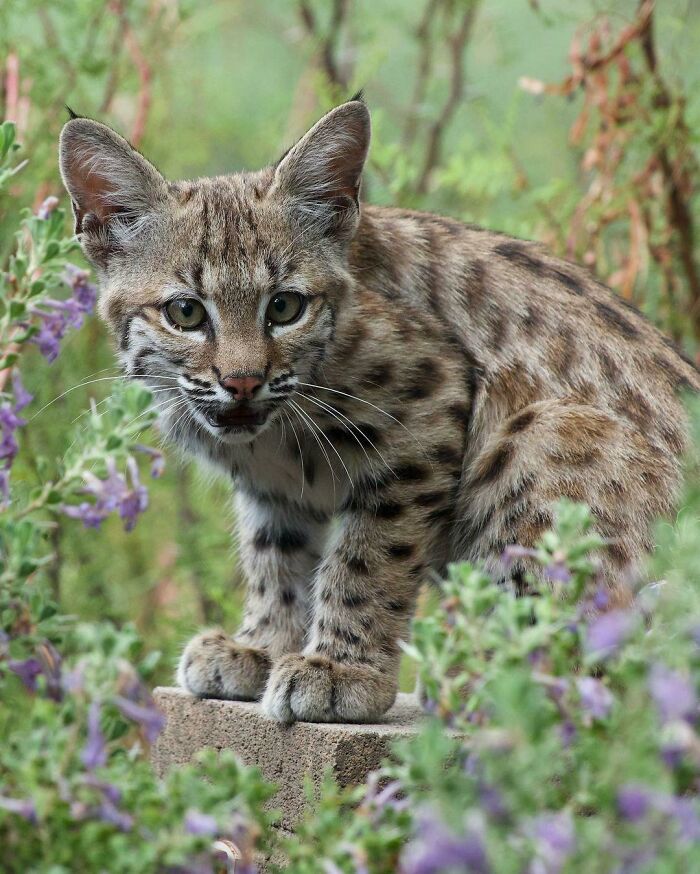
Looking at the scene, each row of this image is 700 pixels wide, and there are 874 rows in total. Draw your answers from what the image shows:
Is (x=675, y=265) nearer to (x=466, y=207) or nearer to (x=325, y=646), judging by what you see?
(x=466, y=207)

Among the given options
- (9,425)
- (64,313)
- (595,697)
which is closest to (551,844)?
(595,697)

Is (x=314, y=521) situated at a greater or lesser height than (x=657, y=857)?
lesser

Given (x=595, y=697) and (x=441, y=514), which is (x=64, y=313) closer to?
(x=595, y=697)

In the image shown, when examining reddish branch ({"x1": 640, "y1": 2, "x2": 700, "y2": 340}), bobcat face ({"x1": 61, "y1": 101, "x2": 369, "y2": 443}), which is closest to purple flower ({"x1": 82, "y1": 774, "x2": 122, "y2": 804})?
bobcat face ({"x1": 61, "y1": 101, "x2": 369, "y2": 443})

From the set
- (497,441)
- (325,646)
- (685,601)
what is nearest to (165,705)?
(325,646)

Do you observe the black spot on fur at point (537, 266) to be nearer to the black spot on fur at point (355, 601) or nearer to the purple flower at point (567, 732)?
the black spot on fur at point (355, 601)

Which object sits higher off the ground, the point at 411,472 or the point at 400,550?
the point at 411,472

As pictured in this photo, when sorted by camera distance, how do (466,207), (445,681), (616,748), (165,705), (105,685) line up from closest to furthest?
(616,748)
(105,685)
(445,681)
(165,705)
(466,207)
